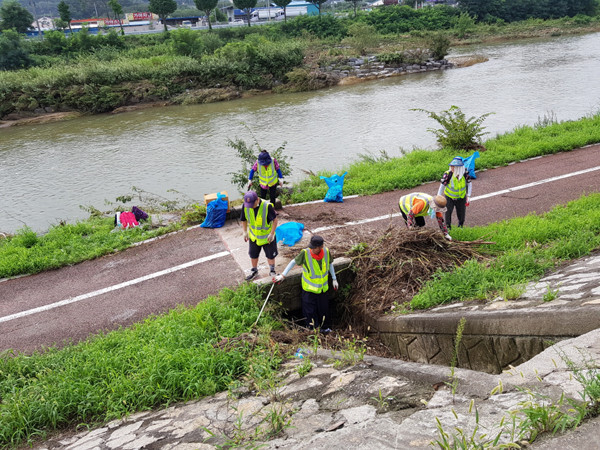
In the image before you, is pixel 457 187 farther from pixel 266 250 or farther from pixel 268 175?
pixel 268 175

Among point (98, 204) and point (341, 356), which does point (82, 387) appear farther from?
point (98, 204)

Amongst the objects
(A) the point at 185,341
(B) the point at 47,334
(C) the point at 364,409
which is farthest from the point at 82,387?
(C) the point at 364,409

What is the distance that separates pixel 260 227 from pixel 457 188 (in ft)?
11.5

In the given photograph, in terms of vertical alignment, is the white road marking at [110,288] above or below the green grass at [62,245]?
below

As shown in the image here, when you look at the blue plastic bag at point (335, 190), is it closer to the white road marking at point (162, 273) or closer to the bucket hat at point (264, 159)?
the white road marking at point (162, 273)

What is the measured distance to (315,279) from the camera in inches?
247

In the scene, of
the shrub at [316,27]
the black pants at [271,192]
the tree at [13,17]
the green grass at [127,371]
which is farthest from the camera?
the tree at [13,17]

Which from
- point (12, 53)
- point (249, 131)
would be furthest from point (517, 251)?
point (12, 53)

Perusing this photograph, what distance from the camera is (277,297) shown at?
6.81 meters

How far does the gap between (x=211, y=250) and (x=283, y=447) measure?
5.46 meters

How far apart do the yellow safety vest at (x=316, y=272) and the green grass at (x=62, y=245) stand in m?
4.35

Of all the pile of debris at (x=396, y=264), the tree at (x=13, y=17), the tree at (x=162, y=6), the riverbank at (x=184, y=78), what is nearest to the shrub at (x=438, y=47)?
the riverbank at (x=184, y=78)

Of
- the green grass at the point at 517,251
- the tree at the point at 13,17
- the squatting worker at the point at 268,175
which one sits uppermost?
the tree at the point at 13,17

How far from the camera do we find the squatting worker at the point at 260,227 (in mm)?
6969
